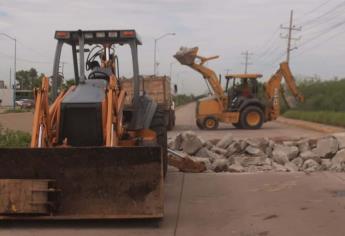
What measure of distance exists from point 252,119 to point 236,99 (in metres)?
1.30

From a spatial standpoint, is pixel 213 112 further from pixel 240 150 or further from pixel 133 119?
pixel 133 119

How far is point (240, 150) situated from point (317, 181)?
18.6 ft

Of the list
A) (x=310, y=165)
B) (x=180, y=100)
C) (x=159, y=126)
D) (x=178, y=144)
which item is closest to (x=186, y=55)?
(x=178, y=144)

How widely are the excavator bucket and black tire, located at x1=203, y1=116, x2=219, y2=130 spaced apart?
301 centimetres

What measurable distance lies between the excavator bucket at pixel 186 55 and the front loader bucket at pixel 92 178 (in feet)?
77.3

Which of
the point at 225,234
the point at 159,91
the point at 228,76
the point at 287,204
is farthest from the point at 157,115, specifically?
the point at 228,76

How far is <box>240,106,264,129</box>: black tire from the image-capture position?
3128 centimetres

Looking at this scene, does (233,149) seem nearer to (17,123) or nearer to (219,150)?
(219,150)

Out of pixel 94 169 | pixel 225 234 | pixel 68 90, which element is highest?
pixel 68 90

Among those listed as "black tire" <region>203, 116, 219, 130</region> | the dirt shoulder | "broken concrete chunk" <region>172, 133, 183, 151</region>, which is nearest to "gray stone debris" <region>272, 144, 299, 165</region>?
"broken concrete chunk" <region>172, 133, 183, 151</region>

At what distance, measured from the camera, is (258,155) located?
17.0 m

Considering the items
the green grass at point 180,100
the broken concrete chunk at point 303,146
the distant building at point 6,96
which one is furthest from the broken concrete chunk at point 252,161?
the distant building at point 6,96

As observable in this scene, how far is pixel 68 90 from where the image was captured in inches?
399

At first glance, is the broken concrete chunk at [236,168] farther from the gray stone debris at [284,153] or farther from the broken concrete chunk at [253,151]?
the broken concrete chunk at [253,151]
